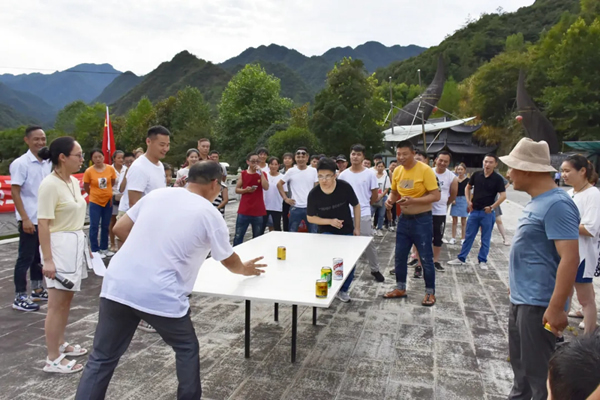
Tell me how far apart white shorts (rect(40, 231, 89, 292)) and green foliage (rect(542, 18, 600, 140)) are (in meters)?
42.5

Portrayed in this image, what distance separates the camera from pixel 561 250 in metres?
2.12

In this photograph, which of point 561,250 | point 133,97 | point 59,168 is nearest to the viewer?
point 561,250

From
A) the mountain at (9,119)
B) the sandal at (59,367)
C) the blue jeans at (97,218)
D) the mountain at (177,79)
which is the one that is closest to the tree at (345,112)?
the blue jeans at (97,218)

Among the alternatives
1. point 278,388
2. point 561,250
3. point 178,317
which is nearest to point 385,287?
point 278,388

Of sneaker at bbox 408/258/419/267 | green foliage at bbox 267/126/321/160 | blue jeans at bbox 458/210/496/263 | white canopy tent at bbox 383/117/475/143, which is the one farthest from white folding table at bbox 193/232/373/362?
white canopy tent at bbox 383/117/475/143

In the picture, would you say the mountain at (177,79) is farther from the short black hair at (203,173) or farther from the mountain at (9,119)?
the short black hair at (203,173)

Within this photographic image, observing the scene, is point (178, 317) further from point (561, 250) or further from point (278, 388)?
point (561, 250)

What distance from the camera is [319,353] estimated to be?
3.59m

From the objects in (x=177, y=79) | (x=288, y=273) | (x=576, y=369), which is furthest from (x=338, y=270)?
(x=177, y=79)

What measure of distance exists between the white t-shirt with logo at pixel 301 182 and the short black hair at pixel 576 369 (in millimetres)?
5567

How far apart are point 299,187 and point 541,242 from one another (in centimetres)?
467

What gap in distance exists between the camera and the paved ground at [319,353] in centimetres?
296

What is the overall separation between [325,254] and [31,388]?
2.55 m

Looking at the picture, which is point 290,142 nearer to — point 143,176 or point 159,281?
point 143,176
